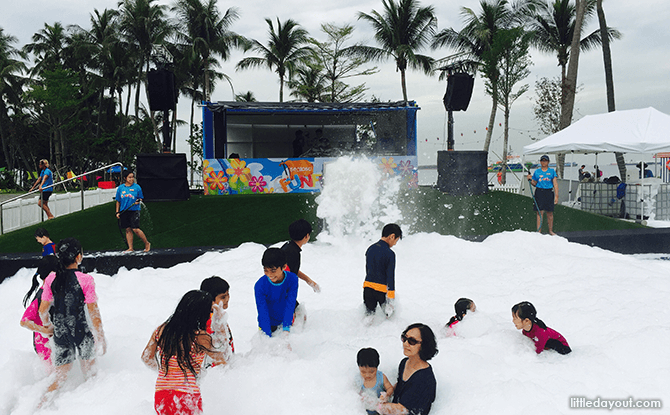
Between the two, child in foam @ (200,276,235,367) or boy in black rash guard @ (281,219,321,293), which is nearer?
child in foam @ (200,276,235,367)

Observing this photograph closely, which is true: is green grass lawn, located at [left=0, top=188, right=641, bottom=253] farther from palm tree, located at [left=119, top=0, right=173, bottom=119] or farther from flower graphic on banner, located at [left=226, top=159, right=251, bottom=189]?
palm tree, located at [left=119, top=0, right=173, bottom=119]

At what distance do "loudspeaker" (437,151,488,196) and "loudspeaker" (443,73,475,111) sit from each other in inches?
79.8

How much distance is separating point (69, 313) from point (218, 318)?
1.40m

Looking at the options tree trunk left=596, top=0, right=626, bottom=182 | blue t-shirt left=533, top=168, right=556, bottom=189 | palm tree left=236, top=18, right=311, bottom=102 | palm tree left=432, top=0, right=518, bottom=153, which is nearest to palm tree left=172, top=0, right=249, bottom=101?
palm tree left=236, top=18, right=311, bottom=102

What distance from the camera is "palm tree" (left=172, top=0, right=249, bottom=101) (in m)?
34.8

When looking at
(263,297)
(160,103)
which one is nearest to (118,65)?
(160,103)

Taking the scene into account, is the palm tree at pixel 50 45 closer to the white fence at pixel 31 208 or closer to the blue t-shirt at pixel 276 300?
the white fence at pixel 31 208

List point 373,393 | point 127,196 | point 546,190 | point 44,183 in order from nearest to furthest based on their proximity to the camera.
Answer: point 373,393
point 127,196
point 546,190
point 44,183

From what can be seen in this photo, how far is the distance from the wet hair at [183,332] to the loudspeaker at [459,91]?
44.2 feet

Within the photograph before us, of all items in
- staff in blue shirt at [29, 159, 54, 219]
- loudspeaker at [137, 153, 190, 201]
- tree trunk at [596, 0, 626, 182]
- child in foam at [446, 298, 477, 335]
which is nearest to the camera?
child in foam at [446, 298, 477, 335]

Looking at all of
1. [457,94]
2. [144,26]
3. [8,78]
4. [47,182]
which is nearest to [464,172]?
[457,94]

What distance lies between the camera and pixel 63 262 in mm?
3701

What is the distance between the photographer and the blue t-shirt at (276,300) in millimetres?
4000

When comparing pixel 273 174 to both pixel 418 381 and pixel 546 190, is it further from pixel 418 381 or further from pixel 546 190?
pixel 418 381
